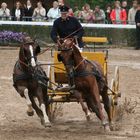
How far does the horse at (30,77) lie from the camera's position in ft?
36.3

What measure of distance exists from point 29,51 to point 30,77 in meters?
0.44

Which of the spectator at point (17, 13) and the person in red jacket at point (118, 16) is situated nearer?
the person in red jacket at point (118, 16)

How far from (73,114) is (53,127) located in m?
1.55

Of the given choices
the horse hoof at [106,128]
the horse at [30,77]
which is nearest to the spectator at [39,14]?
the horse at [30,77]

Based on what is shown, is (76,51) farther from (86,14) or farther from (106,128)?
(86,14)

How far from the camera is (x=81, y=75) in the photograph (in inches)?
432

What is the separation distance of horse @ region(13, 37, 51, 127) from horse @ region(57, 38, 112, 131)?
48 cm

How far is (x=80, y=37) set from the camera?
1195 centimetres

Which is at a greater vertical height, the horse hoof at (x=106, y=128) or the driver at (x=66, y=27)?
the driver at (x=66, y=27)

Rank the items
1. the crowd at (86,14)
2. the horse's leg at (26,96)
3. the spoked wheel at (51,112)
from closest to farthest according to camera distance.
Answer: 1. the horse's leg at (26,96)
2. the spoked wheel at (51,112)
3. the crowd at (86,14)

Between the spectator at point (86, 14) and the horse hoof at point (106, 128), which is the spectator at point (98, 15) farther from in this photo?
the horse hoof at point (106, 128)

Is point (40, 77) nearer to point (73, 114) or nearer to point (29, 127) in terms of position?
point (29, 127)

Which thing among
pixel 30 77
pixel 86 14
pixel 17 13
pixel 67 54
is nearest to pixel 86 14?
pixel 86 14

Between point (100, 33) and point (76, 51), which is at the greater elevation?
point (76, 51)
